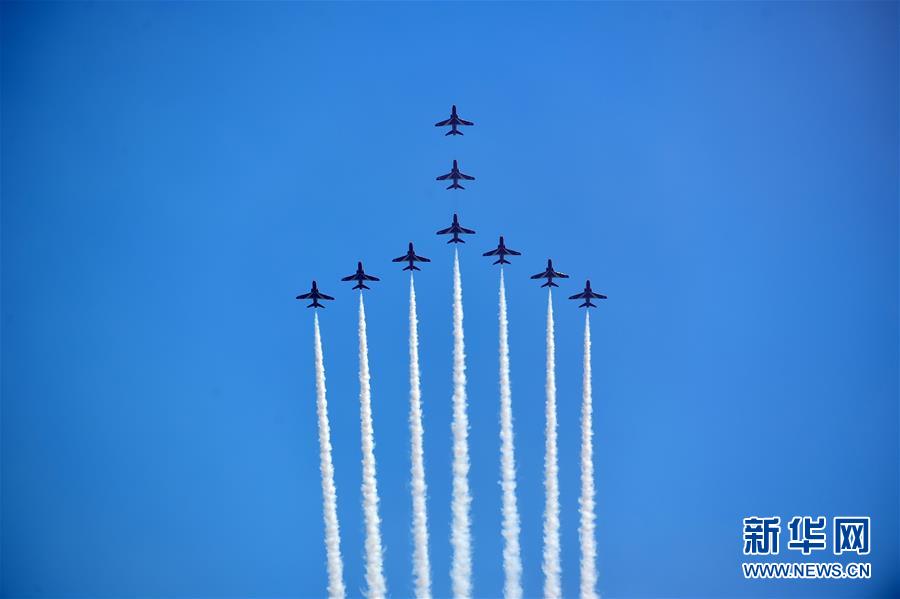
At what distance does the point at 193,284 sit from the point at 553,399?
24.5 feet

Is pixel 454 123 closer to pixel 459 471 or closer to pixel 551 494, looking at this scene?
pixel 459 471

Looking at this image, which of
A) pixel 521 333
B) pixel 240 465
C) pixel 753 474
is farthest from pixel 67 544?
pixel 753 474

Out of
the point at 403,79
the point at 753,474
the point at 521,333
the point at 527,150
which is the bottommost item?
the point at 753,474

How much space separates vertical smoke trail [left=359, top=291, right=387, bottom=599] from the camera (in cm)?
1362

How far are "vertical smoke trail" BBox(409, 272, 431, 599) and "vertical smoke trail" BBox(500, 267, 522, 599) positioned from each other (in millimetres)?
1505

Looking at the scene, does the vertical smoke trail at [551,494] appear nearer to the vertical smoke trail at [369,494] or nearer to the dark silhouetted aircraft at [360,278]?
the vertical smoke trail at [369,494]

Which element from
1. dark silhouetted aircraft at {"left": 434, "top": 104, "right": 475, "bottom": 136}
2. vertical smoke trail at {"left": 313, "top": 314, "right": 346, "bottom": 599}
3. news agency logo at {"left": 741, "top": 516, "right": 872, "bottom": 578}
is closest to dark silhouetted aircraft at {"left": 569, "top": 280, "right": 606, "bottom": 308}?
dark silhouetted aircraft at {"left": 434, "top": 104, "right": 475, "bottom": 136}

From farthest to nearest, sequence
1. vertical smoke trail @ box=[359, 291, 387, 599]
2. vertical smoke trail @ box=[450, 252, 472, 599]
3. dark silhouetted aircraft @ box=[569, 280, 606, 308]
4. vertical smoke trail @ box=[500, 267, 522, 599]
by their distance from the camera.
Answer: dark silhouetted aircraft @ box=[569, 280, 606, 308], vertical smoke trail @ box=[500, 267, 522, 599], vertical smoke trail @ box=[450, 252, 472, 599], vertical smoke trail @ box=[359, 291, 387, 599]

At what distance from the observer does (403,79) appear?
573 inches

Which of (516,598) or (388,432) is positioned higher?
(388,432)

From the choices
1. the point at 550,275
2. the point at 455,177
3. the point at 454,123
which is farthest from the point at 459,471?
the point at 454,123

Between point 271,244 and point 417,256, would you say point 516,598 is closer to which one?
point 417,256

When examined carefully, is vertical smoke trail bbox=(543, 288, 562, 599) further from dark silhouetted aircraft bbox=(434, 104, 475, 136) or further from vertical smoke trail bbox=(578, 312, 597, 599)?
dark silhouetted aircraft bbox=(434, 104, 475, 136)

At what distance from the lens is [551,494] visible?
13844 millimetres
